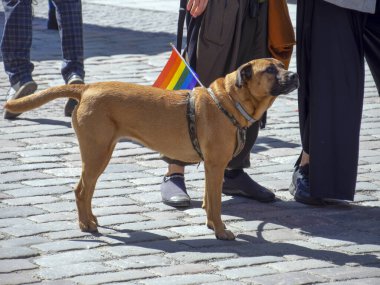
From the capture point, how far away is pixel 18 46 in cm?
820

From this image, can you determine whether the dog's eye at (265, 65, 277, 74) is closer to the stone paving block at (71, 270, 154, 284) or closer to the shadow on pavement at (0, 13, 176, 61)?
the stone paving block at (71, 270, 154, 284)

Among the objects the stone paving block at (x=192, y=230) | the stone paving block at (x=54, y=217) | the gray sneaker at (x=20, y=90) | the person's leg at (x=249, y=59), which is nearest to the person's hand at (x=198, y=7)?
the person's leg at (x=249, y=59)

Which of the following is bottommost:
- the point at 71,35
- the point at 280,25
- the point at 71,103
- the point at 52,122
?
the point at 52,122

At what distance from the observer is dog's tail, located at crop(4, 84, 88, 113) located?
5.38 metres

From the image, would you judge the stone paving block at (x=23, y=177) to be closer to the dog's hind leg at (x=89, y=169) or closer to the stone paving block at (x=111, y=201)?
the stone paving block at (x=111, y=201)

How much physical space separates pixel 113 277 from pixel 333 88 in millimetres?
2031

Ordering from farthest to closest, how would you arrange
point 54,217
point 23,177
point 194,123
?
point 23,177 → point 54,217 → point 194,123

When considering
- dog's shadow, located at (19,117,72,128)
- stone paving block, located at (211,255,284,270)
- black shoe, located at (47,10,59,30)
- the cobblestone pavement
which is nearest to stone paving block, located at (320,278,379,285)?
the cobblestone pavement

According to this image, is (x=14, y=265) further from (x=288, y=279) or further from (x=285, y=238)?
(x=285, y=238)

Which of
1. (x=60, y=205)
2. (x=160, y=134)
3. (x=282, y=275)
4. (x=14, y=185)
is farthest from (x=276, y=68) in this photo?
(x=14, y=185)

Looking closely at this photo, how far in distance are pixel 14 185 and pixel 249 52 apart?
1661 millimetres

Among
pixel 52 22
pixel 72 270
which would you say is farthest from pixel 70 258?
pixel 52 22

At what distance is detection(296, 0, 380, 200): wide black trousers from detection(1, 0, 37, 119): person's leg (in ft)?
9.25

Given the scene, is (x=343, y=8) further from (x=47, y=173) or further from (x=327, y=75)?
(x=47, y=173)
